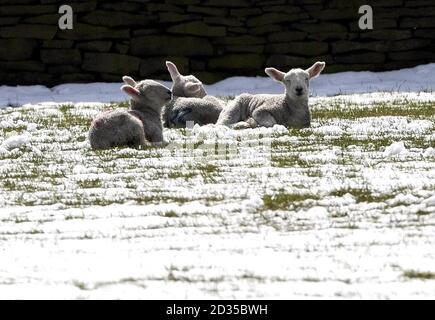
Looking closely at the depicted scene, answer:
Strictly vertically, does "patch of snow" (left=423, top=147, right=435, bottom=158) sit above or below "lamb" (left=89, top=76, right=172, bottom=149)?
below

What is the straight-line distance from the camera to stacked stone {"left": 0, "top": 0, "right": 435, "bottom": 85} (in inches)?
803

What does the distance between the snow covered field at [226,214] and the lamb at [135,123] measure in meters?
0.31

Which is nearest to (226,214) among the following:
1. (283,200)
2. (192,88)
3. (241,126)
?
(283,200)

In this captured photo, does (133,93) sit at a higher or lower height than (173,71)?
lower

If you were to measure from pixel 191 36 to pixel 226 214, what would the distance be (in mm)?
13324

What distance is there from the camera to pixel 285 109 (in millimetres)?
13523

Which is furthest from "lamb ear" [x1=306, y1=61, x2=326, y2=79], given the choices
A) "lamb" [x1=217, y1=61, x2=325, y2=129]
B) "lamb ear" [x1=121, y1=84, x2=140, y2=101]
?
"lamb ear" [x1=121, y1=84, x2=140, y2=101]

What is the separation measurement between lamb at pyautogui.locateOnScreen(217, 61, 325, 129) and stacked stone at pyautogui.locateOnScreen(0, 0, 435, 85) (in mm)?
6772

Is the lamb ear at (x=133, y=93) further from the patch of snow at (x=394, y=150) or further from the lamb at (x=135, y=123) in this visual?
the patch of snow at (x=394, y=150)

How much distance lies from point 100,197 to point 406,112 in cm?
693

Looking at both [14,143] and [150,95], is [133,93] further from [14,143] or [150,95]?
[14,143]

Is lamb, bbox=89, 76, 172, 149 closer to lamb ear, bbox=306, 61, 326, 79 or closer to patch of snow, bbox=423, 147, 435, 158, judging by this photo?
lamb ear, bbox=306, 61, 326, 79

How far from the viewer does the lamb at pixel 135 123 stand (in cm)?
1141

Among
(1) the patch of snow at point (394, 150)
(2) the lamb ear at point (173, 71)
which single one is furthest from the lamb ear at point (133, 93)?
(1) the patch of snow at point (394, 150)
